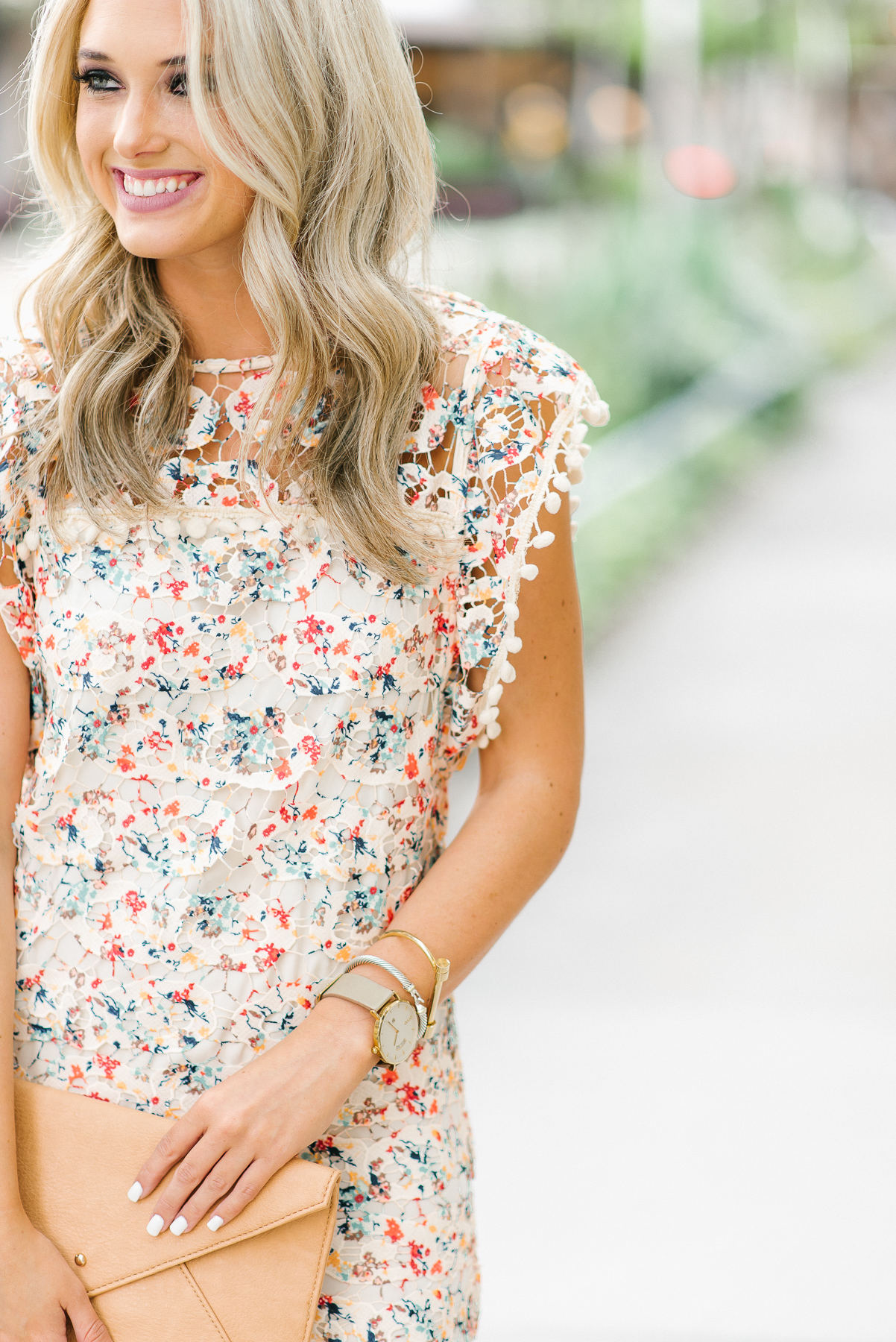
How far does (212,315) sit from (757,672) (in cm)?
529

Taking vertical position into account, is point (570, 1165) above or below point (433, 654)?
below

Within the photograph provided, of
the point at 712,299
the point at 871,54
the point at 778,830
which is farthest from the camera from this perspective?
the point at 871,54

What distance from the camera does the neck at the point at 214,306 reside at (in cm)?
162

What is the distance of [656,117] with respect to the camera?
13.9m

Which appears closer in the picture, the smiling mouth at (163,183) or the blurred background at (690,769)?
the smiling mouth at (163,183)

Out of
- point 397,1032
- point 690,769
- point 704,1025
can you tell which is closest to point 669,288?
point 690,769

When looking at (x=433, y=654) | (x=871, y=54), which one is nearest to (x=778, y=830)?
(x=433, y=654)

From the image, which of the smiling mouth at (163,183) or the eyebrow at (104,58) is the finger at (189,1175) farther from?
the eyebrow at (104,58)

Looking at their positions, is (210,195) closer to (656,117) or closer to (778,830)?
(778,830)

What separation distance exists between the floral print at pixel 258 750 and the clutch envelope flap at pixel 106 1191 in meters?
0.12

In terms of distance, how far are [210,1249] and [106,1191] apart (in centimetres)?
13

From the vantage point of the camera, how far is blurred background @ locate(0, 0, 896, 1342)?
10.3ft

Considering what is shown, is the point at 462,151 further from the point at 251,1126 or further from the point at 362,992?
the point at 251,1126

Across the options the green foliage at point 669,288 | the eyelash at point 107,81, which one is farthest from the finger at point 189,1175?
the green foliage at point 669,288
